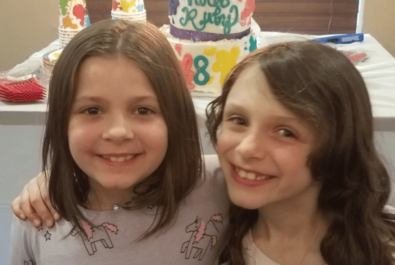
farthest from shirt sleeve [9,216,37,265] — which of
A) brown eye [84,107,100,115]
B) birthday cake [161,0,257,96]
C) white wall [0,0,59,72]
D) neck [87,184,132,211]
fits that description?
white wall [0,0,59,72]

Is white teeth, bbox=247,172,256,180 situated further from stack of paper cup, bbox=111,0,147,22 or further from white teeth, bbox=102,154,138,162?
stack of paper cup, bbox=111,0,147,22

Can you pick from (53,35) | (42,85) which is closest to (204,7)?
(42,85)

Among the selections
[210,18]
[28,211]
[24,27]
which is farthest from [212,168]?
[24,27]

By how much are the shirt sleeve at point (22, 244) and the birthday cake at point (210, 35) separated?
612 millimetres

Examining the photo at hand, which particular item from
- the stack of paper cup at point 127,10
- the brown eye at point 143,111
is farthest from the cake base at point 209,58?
the brown eye at point 143,111

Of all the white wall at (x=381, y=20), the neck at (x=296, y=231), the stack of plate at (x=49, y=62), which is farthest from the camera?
the white wall at (x=381, y=20)

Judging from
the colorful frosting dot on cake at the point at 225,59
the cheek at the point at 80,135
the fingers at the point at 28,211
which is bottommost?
the fingers at the point at 28,211

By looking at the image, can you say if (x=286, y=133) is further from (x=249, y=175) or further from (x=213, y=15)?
(x=213, y=15)

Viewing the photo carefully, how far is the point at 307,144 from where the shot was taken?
2.36ft

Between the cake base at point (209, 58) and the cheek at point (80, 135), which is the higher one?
the cheek at point (80, 135)

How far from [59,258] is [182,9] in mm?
722

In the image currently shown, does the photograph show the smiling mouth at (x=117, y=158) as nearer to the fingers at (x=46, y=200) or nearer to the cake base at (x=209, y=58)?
the fingers at (x=46, y=200)

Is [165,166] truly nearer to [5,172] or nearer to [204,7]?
[204,7]

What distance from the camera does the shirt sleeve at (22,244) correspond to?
0.88 m
